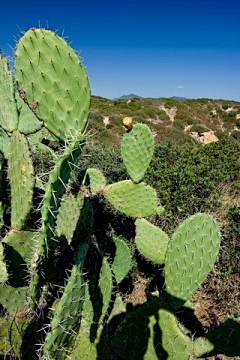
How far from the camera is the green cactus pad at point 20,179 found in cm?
193

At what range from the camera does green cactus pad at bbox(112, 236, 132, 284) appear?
2652mm

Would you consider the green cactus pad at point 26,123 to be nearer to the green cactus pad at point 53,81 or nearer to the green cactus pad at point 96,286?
the green cactus pad at point 53,81

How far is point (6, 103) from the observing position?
2121 millimetres

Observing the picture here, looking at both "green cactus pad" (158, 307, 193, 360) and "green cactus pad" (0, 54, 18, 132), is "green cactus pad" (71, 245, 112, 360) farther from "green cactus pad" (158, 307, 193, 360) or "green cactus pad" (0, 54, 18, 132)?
"green cactus pad" (0, 54, 18, 132)

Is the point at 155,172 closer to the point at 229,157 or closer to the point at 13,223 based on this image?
the point at 229,157

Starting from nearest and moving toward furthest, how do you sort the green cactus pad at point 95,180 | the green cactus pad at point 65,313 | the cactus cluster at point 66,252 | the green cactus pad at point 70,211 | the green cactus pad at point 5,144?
the green cactus pad at point 65,313
the cactus cluster at point 66,252
the green cactus pad at point 70,211
the green cactus pad at point 5,144
the green cactus pad at point 95,180

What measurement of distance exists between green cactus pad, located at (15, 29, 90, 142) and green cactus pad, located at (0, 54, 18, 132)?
1.85 ft

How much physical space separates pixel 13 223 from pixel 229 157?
669 cm

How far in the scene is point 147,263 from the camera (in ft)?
12.8

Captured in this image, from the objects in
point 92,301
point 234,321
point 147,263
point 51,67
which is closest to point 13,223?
point 92,301

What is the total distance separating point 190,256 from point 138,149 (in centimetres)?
128

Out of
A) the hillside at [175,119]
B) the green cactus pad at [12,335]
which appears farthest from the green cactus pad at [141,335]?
the hillside at [175,119]

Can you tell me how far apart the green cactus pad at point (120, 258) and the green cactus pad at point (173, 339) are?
2.84 ft

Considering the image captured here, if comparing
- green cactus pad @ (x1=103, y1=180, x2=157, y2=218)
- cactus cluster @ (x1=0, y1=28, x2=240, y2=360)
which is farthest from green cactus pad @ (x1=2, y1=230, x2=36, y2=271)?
green cactus pad @ (x1=103, y1=180, x2=157, y2=218)
